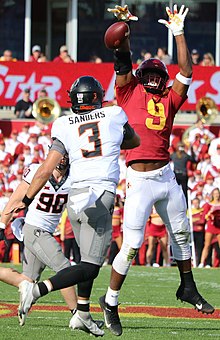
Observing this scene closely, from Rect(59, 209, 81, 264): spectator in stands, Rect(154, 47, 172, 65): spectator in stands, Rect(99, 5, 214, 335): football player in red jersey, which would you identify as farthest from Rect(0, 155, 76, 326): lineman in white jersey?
Rect(154, 47, 172, 65): spectator in stands

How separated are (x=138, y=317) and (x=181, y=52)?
8.02 ft

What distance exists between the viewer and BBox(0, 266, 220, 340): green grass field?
6.99m

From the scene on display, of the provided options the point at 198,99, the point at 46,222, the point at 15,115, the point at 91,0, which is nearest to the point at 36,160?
the point at 15,115

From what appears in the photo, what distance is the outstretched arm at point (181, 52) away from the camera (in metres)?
7.26

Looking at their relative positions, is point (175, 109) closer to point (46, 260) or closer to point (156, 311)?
point (46, 260)

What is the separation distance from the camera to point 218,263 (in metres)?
16.3

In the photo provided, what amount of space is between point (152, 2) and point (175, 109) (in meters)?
16.6

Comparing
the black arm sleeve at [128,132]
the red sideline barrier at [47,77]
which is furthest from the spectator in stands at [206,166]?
the black arm sleeve at [128,132]

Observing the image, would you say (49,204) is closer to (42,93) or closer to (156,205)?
(156,205)

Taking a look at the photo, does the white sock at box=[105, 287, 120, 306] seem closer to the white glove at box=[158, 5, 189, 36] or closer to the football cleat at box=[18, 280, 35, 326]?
the football cleat at box=[18, 280, 35, 326]

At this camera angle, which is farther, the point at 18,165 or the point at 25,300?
the point at 18,165

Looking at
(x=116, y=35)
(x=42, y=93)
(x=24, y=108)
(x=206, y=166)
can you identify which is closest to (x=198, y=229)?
(x=206, y=166)

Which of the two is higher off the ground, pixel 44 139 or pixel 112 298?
pixel 112 298

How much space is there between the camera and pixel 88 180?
6543mm
